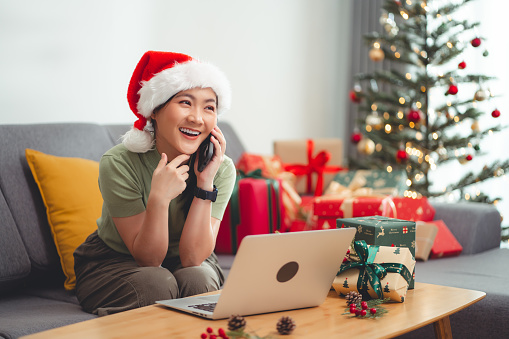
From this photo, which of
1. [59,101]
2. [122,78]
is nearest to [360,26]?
[122,78]

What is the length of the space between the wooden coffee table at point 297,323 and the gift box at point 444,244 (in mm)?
1075

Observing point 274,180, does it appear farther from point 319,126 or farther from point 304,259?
point 319,126

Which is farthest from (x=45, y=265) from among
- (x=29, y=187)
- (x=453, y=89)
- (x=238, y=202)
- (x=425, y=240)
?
(x=453, y=89)

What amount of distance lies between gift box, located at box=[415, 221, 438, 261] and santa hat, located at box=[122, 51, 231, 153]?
3.59 ft

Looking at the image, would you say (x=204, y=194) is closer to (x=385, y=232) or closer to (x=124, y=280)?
(x=124, y=280)

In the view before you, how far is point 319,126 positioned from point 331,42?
0.62 meters

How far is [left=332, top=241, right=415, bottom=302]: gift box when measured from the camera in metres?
1.41

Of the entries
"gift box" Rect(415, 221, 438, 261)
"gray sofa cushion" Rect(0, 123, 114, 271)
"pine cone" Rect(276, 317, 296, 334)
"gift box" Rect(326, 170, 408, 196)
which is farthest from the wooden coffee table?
"gift box" Rect(326, 170, 408, 196)

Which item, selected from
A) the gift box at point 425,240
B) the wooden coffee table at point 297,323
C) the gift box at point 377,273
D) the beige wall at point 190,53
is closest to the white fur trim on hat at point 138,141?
the wooden coffee table at point 297,323

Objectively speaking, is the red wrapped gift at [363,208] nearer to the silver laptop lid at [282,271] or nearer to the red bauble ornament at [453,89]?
the red bauble ornament at [453,89]

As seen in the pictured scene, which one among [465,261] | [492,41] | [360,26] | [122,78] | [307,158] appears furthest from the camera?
[360,26]

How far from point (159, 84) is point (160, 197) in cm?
33

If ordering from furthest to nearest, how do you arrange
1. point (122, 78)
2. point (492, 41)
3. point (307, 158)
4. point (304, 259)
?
point (492, 41) → point (307, 158) → point (122, 78) → point (304, 259)

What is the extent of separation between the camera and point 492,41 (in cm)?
387
